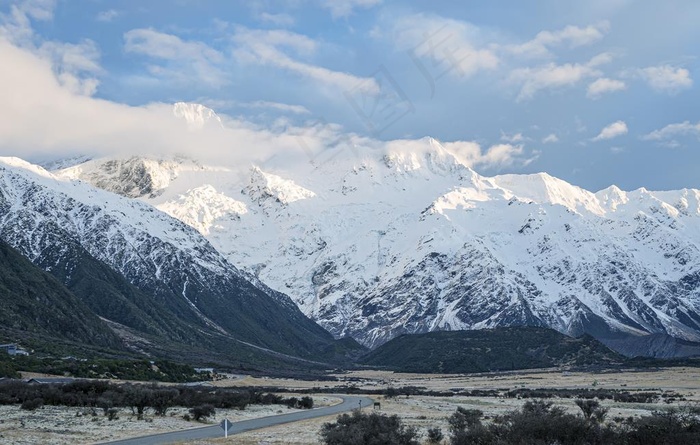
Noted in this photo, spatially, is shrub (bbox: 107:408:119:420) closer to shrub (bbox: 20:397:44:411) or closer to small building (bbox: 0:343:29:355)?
shrub (bbox: 20:397:44:411)

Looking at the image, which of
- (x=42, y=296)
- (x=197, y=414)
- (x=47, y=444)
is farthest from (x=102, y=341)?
(x=47, y=444)

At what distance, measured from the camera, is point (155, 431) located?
45469mm

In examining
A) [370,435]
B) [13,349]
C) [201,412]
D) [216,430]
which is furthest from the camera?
[13,349]

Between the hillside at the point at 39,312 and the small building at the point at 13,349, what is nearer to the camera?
the small building at the point at 13,349

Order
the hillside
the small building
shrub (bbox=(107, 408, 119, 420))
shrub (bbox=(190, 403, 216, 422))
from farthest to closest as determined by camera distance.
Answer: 1. the hillside
2. the small building
3. shrub (bbox=(190, 403, 216, 422))
4. shrub (bbox=(107, 408, 119, 420))

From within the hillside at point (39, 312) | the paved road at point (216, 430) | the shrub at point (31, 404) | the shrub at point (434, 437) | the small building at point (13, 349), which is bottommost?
the shrub at point (434, 437)

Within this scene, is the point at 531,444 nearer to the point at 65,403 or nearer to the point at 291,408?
the point at 65,403

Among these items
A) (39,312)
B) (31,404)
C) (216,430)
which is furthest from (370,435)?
(39,312)

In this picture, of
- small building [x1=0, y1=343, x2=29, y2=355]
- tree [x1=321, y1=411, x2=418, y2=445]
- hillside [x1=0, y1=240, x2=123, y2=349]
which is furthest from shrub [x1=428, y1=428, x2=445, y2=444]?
hillside [x1=0, y1=240, x2=123, y2=349]

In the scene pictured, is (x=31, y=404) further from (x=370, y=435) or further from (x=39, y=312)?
(x=39, y=312)

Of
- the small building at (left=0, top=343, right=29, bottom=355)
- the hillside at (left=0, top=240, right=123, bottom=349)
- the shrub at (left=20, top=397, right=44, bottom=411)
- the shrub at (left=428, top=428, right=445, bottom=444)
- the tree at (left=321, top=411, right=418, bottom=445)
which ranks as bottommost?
the shrub at (left=428, top=428, right=445, bottom=444)

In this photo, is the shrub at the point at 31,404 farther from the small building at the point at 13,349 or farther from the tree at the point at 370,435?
the small building at the point at 13,349

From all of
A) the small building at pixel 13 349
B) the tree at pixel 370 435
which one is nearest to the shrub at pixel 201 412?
the tree at pixel 370 435

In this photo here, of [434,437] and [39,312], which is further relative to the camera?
[39,312]
